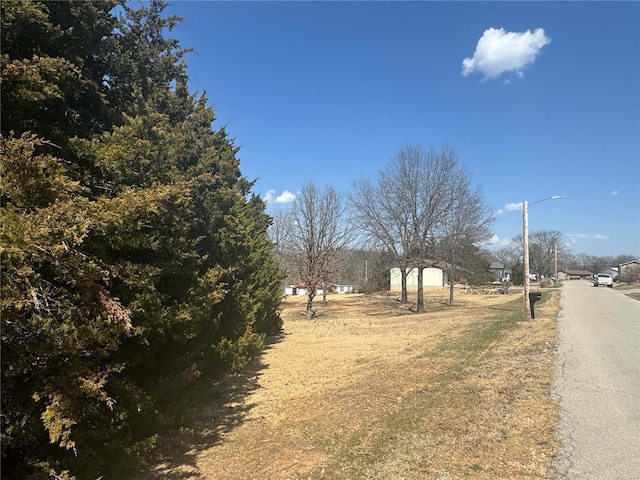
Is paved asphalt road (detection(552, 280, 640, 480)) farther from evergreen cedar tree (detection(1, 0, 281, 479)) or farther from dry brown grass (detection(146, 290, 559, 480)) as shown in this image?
evergreen cedar tree (detection(1, 0, 281, 479))

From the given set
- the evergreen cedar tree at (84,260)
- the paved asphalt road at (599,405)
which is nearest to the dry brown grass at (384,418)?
the paved asphalt road at (599,405)

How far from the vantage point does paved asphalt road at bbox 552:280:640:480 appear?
14.1 ft

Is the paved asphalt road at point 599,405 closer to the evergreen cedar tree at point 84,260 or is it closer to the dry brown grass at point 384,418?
the dry brown grass at point 384,418

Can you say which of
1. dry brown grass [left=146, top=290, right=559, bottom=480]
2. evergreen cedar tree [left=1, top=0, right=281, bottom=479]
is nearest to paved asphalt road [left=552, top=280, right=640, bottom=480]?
dry brown grass [left=146, top=290, right=559, bottom=480]

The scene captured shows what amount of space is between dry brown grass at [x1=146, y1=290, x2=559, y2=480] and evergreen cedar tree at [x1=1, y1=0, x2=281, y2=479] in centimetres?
127

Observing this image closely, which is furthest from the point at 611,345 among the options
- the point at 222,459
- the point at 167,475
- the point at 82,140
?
the point at 82,140

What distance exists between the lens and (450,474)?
14.1 ft

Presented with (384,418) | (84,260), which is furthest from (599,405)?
(84,260)

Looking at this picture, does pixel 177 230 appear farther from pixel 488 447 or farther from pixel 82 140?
pixel 488 447

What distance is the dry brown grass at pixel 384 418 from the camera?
4.70 metres

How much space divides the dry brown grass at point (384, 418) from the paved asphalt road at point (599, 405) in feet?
0.84

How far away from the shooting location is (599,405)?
6.25 m

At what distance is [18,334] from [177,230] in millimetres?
2976

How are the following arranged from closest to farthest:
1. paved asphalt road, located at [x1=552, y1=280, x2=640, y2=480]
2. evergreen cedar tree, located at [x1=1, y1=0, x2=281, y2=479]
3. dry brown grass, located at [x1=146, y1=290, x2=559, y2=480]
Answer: evergreen cedar tree, located at [x1=1, y1=0, x2=281, y2=479] → paved asphalt road, located at [x1=552, y1=280, x2=640, y2=480] → dry brown grass, located at [x1=146, y1=290, x2=559, y2=480]
